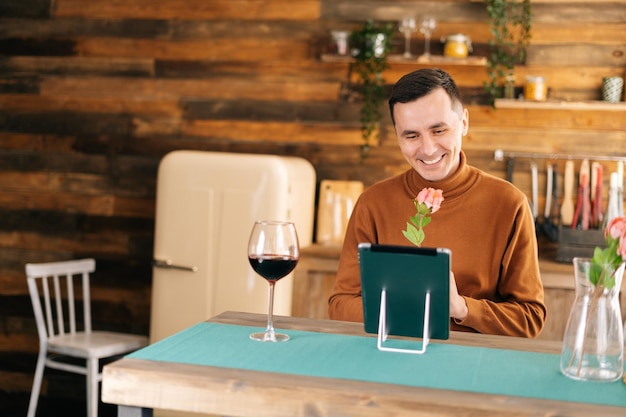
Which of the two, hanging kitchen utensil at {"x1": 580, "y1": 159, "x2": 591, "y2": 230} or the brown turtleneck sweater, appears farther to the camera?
hanging kitchen utensil at {"x1": 580, "y1": 159, "x2": 591, "y2": 230}

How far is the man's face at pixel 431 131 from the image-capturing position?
2.23 m

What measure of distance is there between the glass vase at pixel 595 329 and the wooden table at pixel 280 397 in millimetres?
156

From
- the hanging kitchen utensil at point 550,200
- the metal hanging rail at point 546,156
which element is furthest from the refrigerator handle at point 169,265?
the hanging kitchen utensil at point 550,200

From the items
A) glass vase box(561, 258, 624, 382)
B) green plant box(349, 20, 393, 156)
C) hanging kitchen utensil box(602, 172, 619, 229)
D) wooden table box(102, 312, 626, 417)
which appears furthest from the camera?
green plant box(349, 20, 393, 156)

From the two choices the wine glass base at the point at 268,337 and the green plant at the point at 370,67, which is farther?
the green plant at the point at 370,67

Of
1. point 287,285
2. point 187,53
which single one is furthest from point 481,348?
point 187,53

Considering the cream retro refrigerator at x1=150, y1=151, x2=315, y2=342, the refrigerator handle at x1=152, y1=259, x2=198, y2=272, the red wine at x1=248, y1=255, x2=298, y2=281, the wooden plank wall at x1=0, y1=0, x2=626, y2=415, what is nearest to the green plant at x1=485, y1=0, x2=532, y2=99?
the wooden plank wall at x1=0, y1=0, x2=626, y2=415

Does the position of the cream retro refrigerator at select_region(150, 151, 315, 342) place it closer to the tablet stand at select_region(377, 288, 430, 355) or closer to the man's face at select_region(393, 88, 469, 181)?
the man's face at select_region(393, 88, 469, 181)

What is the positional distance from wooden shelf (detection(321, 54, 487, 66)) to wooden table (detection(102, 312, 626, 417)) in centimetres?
293

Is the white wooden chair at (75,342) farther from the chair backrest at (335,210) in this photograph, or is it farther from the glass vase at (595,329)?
the glass vase at (595,329)

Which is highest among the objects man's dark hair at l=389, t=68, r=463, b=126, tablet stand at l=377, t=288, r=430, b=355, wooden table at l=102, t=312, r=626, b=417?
man's dark hair at l=389, t=68, r=463, b=126

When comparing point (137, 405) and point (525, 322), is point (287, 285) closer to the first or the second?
point (525, 322)

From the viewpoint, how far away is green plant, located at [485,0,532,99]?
4176mm

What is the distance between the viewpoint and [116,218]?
4.74 metres
